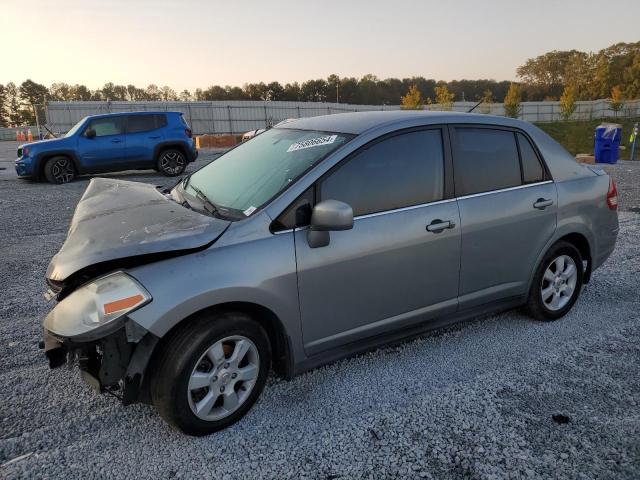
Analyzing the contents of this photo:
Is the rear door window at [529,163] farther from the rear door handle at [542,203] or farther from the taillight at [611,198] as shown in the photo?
the taillight at [611,198]

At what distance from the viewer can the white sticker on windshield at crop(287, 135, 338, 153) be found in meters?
3.16

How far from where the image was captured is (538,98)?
101375 mm

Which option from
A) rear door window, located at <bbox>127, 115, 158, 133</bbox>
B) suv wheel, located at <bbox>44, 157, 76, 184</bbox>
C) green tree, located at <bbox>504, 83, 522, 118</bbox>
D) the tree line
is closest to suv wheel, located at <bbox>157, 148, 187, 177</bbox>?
rear door window, located at <bbox>127, 115, 158, 133</bbox>

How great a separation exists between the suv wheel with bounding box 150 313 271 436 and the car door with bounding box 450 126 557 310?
160 cm

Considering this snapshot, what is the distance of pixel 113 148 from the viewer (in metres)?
12.6

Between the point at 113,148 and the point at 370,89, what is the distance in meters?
91.0

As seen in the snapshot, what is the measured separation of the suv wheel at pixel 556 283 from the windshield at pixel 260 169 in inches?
80.7

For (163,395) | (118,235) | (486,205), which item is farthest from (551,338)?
(118,235)

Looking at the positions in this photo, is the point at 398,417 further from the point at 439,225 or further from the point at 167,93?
the point at 167,93

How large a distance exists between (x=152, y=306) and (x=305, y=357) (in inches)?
38.3

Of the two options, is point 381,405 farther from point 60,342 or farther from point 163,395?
point 60,342

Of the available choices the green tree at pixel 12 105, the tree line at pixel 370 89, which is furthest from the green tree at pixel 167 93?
the green tree at pixel 12 105

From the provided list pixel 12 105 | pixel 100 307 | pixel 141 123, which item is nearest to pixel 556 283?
pixel 100 307

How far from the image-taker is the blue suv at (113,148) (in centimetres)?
1209
